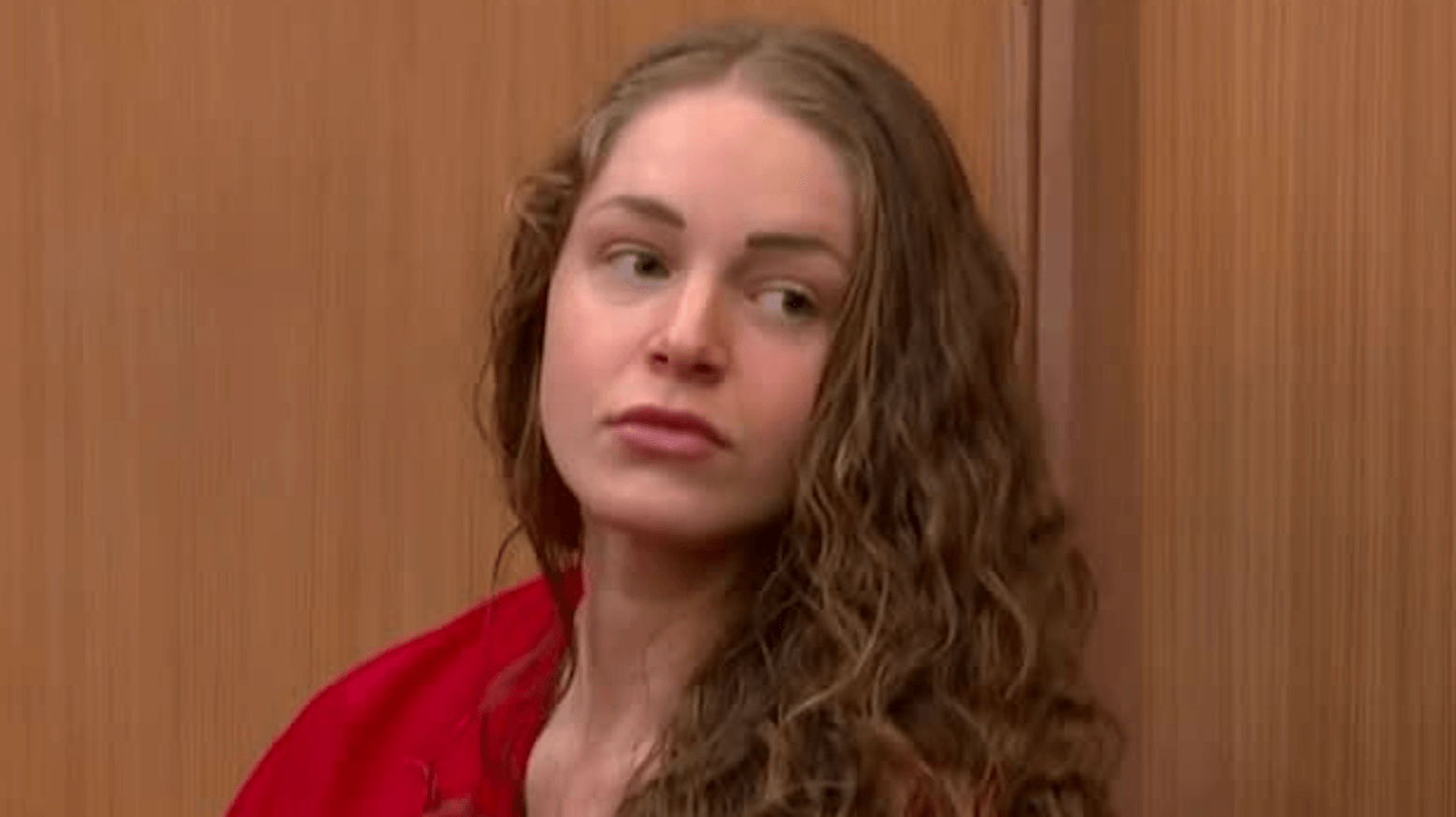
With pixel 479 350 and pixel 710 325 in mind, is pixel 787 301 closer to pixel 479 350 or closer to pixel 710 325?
pixel 710 325

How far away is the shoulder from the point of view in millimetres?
1043

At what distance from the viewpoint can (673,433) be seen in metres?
0.87

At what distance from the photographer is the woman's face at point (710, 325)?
0.87 meters

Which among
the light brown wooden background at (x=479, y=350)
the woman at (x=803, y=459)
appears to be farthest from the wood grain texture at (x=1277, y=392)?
the woman at (x=803, y=459)

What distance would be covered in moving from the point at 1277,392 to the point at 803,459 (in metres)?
0.23

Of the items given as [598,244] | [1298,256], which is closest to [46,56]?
[598,244]

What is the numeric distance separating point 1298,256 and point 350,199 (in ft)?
1.50

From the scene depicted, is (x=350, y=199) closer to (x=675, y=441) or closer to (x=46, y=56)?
(x=46, y=56)

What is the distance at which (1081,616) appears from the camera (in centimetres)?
93

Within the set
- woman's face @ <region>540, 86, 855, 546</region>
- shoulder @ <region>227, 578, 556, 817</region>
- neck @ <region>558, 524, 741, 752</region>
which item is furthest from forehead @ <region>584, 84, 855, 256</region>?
shoulder @ <region>227, 578, 556, 817</region>

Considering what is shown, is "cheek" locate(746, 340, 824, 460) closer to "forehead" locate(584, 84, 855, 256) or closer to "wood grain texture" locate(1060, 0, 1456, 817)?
"forehead" locate(584, 84, 855, 256)

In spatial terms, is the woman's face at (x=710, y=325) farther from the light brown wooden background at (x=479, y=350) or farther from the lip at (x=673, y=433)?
the light brown wooden background at (x=479, y=350)

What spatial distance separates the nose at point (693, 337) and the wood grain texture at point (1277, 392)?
0.22 meters

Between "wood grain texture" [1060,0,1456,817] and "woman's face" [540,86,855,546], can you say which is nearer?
"woman's face" [540,86,855,546]
